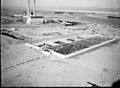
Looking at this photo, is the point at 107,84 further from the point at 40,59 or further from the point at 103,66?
the point at 40,59

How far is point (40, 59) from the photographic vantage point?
10000 millimetres

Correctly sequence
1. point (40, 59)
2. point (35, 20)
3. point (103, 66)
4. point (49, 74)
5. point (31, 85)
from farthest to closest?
point (35, 20) → point (40, 59) → point (103, 66) → point (49, 74) → point (31, 85)

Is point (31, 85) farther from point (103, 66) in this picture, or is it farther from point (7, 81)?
point (103, 66)

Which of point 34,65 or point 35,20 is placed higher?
point 35,20

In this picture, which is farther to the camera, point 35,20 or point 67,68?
point 35,20

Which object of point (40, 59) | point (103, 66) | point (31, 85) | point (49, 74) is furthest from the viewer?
point (40, 59)

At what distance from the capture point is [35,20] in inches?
1159

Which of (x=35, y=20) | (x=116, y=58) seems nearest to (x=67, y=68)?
(x=116, y=58)

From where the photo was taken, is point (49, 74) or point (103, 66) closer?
point (49, 74)

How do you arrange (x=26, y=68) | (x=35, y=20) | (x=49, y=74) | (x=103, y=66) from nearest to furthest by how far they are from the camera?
(x=49, y=74) → (x=26, y=68) → (x=103, y=66) → (x=35, y=20)

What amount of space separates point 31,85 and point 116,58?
813 cm

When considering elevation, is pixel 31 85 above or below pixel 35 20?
below

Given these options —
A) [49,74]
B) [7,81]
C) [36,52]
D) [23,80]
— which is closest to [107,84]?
[49,74]

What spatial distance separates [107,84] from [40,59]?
548cm
